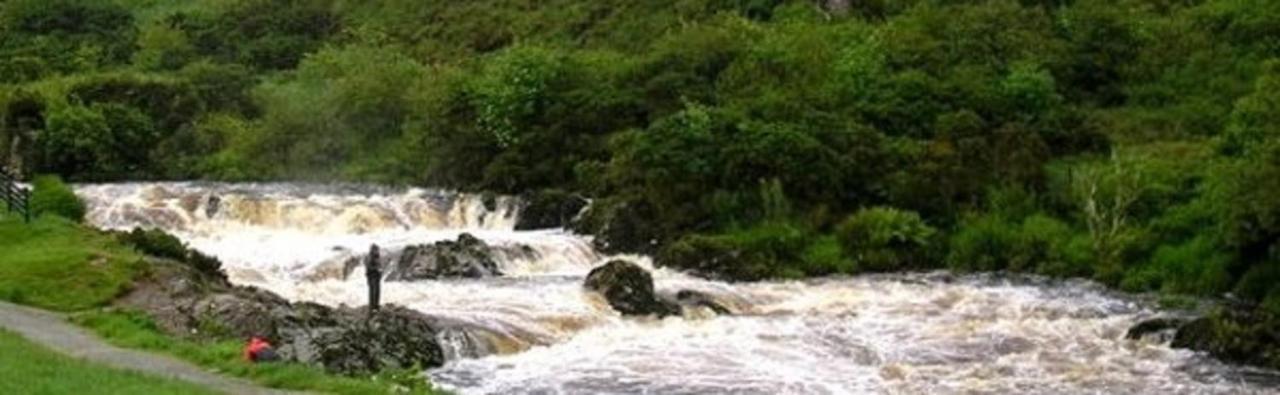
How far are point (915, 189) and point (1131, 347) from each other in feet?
49.1

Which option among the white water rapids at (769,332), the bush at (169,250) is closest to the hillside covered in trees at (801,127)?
the white water rapids at (769,332)

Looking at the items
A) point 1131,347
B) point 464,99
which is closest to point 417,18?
point 464,99

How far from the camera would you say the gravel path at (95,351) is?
22.3 m

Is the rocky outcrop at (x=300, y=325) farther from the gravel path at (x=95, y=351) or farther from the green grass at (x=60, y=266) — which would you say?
the gravel path at (x=95, y=351)

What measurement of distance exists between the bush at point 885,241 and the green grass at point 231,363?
19.3 metres

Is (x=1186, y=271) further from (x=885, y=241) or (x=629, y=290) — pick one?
(x=629, y=290)

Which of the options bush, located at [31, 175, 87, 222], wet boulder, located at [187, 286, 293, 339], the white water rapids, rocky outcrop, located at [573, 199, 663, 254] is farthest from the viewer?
rocky outcrop, located at [573, 199, 663, 254]

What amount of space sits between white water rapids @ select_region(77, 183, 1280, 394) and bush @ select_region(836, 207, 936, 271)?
1.05 m

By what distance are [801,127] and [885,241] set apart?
20.2 feet

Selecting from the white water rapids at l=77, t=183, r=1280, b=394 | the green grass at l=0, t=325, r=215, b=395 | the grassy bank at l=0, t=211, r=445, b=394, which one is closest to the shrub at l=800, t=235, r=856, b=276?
the white water rapids at l=77, t=183, r=1280, b=394

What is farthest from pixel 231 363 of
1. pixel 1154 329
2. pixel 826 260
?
pixel 826 260

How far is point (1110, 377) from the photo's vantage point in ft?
92.9

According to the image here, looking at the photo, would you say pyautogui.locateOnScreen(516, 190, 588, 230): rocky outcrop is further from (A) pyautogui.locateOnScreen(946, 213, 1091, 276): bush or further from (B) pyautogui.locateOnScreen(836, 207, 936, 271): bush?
(A) pyautogui.locateOnScreen(946, 213, 1091, 276): bush

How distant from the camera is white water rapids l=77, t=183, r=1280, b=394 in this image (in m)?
27.7
